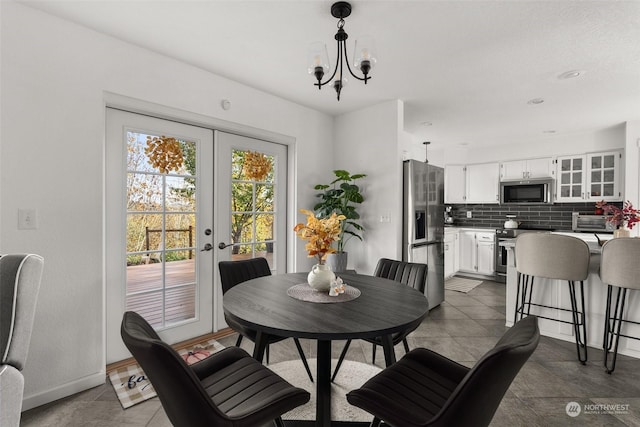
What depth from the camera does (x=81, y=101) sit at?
2102 millimetres

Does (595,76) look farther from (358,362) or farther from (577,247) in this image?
(358,362)

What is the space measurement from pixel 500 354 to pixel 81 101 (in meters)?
2.72

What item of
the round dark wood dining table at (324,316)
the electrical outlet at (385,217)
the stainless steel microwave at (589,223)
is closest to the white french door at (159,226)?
the round dark wood dining table at (324,316)

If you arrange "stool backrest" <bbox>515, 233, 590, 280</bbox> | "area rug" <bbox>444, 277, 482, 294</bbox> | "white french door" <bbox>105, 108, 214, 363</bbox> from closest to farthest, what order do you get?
"white french door" <bbox>105, 108, 214, 363</bbox>, "stool backrest" <bbox>515, 233, 590, 280</bbox>, "area rug" <bbox>444, 277, 482, 294</bbox>

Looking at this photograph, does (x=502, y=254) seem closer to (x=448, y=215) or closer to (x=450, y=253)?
(x=450, y=253)

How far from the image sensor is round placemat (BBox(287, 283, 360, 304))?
1.57m

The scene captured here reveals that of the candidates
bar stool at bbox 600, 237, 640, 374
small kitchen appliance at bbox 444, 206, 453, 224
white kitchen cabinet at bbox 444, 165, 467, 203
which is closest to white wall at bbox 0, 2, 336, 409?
bar stool at bbox 600, 237, 640, 374

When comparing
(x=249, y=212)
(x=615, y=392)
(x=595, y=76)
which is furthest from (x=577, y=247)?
(x=249, y=212)

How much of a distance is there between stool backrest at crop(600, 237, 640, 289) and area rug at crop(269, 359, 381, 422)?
6.31 ft

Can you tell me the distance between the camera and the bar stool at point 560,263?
2.49 meters

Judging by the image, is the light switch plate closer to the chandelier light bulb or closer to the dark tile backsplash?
the chandelier light bulb

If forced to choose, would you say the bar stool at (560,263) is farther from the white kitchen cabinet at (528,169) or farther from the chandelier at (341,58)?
the white kitchen cabinet at (528,169)

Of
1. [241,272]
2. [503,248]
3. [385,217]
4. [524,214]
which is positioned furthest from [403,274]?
[524,214]

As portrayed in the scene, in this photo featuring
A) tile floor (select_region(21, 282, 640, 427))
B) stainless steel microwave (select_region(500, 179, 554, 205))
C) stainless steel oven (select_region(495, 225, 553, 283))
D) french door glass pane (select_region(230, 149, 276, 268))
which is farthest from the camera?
stainless steel oven (select_region(495, 225, 553, 283))
